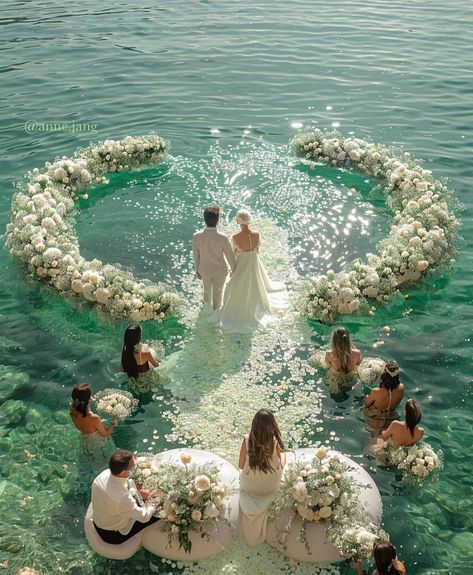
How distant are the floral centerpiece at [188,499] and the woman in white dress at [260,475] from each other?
39cm

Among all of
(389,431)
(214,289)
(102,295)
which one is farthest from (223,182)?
(389,431)

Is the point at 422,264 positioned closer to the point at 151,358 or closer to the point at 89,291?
the point at 151,358

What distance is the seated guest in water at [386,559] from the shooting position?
7.75m

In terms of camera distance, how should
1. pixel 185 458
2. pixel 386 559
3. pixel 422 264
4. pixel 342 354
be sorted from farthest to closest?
pixel 422 264 < pixel 342 354 < pixel 185 458 < pixel 386 559

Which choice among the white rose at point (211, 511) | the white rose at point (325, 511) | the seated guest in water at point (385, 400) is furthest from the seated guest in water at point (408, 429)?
the white rose at point (211, 511)

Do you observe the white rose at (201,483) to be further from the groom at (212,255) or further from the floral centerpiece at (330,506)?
the groom at (212,255)

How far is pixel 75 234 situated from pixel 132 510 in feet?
34.9

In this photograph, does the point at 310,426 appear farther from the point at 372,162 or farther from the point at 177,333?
the point at 372,162

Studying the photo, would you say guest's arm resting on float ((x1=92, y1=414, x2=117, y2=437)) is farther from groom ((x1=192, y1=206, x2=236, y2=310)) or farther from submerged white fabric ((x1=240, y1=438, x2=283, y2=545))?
groom ((x1=192, y1=206, x2=236, y2=310))

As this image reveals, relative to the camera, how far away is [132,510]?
855 centimetres

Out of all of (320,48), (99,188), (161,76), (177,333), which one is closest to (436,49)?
(320,48)

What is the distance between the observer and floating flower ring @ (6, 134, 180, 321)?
13.9 metres

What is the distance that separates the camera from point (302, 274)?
1553 cm

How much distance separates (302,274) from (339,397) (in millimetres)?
4496
